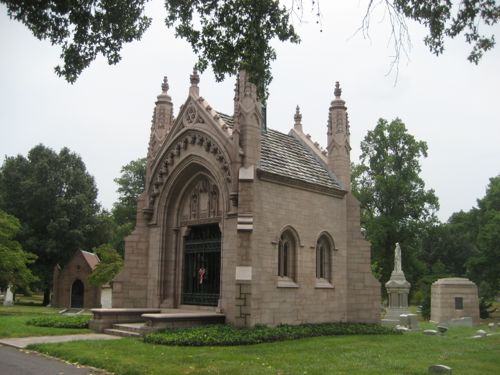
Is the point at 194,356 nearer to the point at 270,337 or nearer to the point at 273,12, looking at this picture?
the point at 270,337

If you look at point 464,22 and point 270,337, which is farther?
point 270,337

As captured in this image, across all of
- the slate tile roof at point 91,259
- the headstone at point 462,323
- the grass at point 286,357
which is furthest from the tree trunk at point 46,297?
the grass at point 286,357

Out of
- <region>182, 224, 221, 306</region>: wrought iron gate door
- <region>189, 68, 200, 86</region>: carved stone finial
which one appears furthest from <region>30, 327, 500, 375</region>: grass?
<region>189, 68, 200, 86</region>: carved stone finial

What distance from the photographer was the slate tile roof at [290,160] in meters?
18.7

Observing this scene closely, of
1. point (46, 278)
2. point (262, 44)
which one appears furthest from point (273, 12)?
point (46, 278)

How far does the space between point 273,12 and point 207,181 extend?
9730mm

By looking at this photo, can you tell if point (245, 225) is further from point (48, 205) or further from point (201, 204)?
point (48, 205)

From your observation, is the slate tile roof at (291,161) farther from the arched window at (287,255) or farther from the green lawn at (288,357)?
the green lawn at (288,357)

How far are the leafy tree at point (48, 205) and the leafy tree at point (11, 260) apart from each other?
14868 millimetres

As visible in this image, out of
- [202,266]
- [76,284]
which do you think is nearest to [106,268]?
[76,284]

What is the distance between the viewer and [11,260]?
28.6 metres

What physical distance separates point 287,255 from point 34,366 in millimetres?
9773

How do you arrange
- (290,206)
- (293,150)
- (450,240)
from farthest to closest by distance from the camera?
(450,240) → (293,150) → (290,206)

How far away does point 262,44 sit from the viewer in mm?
11266
